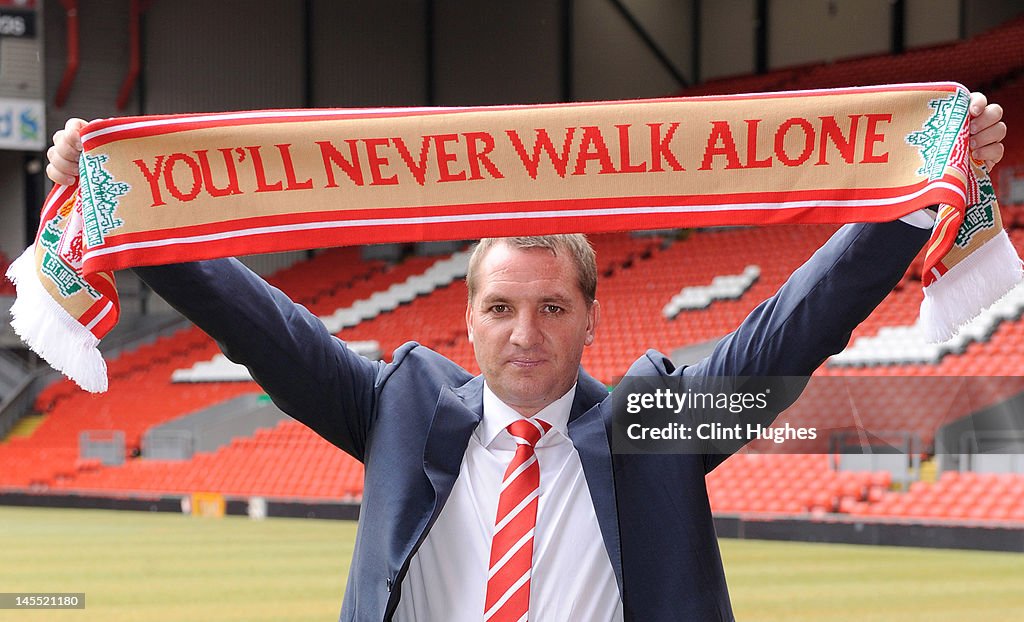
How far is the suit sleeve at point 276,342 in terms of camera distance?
7.16 feet

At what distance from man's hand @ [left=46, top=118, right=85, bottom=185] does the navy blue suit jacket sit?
13.3 inches

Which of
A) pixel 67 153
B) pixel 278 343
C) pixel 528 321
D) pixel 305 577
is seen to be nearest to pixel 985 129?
pixel 528 321

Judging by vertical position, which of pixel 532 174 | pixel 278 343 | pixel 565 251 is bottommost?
pixel 278 343

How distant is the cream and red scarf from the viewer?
2346 millimetres

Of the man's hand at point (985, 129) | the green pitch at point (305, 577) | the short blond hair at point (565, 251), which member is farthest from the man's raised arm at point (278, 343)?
the green pitch at point (305, 577)

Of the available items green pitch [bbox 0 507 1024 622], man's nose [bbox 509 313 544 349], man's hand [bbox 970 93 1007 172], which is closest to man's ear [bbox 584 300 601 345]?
man's nose [bbox 509 313 544 349]

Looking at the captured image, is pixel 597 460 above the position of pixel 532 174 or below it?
below

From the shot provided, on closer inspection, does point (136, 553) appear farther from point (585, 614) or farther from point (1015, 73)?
point (1015, 73)

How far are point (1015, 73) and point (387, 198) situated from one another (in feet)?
68.9

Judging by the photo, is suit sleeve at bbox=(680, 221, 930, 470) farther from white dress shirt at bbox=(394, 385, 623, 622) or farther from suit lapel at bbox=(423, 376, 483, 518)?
suit lapel at bbox=(423, 376, 483, 518)

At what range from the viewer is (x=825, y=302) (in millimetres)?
2158

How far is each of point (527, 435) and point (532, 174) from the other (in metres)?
0.46

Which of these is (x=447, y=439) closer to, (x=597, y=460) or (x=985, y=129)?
(x=597, y=460)

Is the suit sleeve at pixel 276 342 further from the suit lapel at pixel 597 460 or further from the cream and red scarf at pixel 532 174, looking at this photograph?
the suit lapel at pixel 597 460
